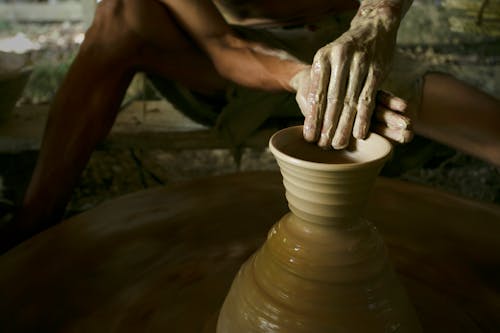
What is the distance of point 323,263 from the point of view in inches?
36.0

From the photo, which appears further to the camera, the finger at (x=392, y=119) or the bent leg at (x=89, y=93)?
the bent leg at (x=89, y=93)

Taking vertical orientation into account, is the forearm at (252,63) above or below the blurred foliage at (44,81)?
above

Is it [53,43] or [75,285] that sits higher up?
[75,285]

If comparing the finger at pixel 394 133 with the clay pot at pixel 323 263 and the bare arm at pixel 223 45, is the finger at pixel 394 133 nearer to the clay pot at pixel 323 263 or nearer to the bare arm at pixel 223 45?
the clay pot at pixel 323 263

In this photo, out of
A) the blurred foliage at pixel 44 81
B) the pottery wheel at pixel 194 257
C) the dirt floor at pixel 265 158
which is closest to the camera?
the pottery wheel at pixel 194 257

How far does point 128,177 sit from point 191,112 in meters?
0.83

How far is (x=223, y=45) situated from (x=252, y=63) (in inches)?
5.8

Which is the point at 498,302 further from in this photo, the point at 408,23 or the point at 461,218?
the point at 408,23

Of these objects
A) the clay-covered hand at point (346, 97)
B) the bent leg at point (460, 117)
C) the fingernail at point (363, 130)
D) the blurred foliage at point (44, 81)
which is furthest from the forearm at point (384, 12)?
the blurred foliage at point (44, 81)

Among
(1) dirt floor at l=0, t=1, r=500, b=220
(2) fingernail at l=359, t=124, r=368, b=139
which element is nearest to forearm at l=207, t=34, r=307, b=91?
(2) fingernail at l=359, t=124, r=368, b=139

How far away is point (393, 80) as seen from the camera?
190cm

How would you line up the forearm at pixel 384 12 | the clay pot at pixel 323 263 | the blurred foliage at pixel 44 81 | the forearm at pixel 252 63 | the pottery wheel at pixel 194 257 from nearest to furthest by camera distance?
the clay pot at pixel 323 263 < the pottery wheel at pixel 194 257 < the forearm at pixel 384 12 < the forearm at pixel 252 63 < the blurred foliage at pixel 44 81

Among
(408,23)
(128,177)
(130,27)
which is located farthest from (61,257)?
(408,23)

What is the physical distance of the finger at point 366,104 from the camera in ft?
3.19
